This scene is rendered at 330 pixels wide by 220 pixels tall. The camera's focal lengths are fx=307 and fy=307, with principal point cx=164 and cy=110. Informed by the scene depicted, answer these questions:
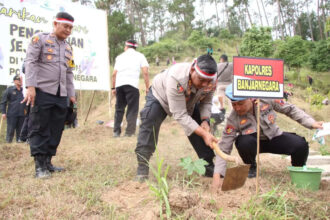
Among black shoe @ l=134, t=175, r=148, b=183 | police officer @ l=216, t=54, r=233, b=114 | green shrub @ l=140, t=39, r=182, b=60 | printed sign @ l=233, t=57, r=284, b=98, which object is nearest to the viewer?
printed sign @ l=233, t=57, r=284, b=98

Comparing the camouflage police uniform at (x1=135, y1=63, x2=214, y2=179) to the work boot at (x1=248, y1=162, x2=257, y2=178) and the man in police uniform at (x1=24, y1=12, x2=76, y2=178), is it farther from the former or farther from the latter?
the man in police uniform at (x1=24, y1=12, x2=76, y2=178)

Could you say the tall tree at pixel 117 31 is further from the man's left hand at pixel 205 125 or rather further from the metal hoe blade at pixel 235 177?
the metal hoe blade at pixel 235 177

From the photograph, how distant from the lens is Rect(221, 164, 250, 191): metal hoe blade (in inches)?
86.4

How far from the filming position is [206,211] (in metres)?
1.89

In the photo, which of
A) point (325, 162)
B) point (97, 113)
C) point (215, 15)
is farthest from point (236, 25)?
point (325, 162)

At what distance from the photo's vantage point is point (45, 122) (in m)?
3.01

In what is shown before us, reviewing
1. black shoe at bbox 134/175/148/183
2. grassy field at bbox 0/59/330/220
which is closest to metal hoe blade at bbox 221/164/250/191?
grassy field at bbox 0/59/330/220

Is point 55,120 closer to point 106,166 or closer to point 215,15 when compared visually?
point 106,166

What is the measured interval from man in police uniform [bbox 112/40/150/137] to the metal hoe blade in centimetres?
325

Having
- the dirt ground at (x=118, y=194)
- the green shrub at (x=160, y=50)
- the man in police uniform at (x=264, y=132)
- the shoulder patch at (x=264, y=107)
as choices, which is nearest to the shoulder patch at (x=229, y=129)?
the man in police uniform at (x=264, y=132)

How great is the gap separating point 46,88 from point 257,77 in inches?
77.9

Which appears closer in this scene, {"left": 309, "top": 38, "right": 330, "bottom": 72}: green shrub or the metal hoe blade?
the metal hoe blade

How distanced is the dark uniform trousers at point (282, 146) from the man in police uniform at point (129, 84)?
8.82 feet

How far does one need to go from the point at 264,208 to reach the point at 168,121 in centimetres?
626
